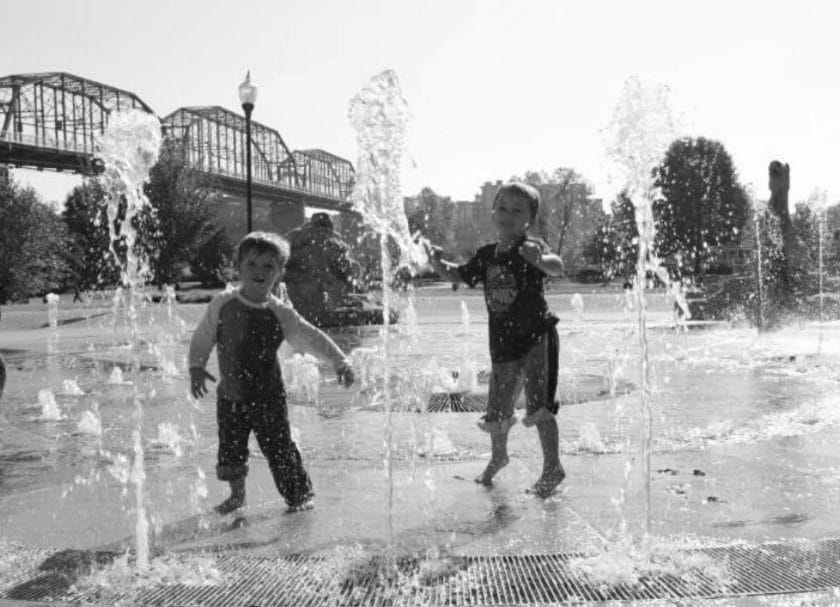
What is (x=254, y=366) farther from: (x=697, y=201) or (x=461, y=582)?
(x=697, y=201)

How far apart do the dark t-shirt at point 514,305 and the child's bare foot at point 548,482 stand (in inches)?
21.8

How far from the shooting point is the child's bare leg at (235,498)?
374 cm

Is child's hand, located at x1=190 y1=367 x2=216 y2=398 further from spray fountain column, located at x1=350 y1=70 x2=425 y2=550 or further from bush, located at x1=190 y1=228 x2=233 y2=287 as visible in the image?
bush, located at x1=190 y1=228 x2=233 y2=287

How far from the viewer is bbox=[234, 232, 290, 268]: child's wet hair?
148 inches

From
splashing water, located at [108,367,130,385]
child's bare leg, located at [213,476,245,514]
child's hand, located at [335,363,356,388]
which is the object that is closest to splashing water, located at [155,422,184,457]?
child's bare leg, located at [213,476,245,514]

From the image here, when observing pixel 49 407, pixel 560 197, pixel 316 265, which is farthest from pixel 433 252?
pixel 560 197

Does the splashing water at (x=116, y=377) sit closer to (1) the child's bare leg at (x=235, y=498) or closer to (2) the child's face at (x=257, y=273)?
(1) the child's bare leg at (x=235, y=498)

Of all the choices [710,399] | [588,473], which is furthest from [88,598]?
[710,399]

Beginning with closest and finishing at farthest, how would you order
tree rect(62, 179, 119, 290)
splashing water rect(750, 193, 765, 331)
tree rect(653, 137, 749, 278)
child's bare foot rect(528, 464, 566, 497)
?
child's bare foot rect(528, 464, 566, 497), splashing water rect(750, 193, 765, 331), tree rect(62, 179, 119, 290), tree rect(653, 137, 749, 278)

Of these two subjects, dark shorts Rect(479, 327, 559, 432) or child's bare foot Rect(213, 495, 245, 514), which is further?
dark shorts Rect(479, 327, 559, 432)

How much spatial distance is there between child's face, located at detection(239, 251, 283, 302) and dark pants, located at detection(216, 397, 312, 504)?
48 cm

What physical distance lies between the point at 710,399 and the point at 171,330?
14.7m

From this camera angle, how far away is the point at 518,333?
4043 mm

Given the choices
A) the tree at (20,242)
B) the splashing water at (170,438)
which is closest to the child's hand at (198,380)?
the splashing water at (170,438)
